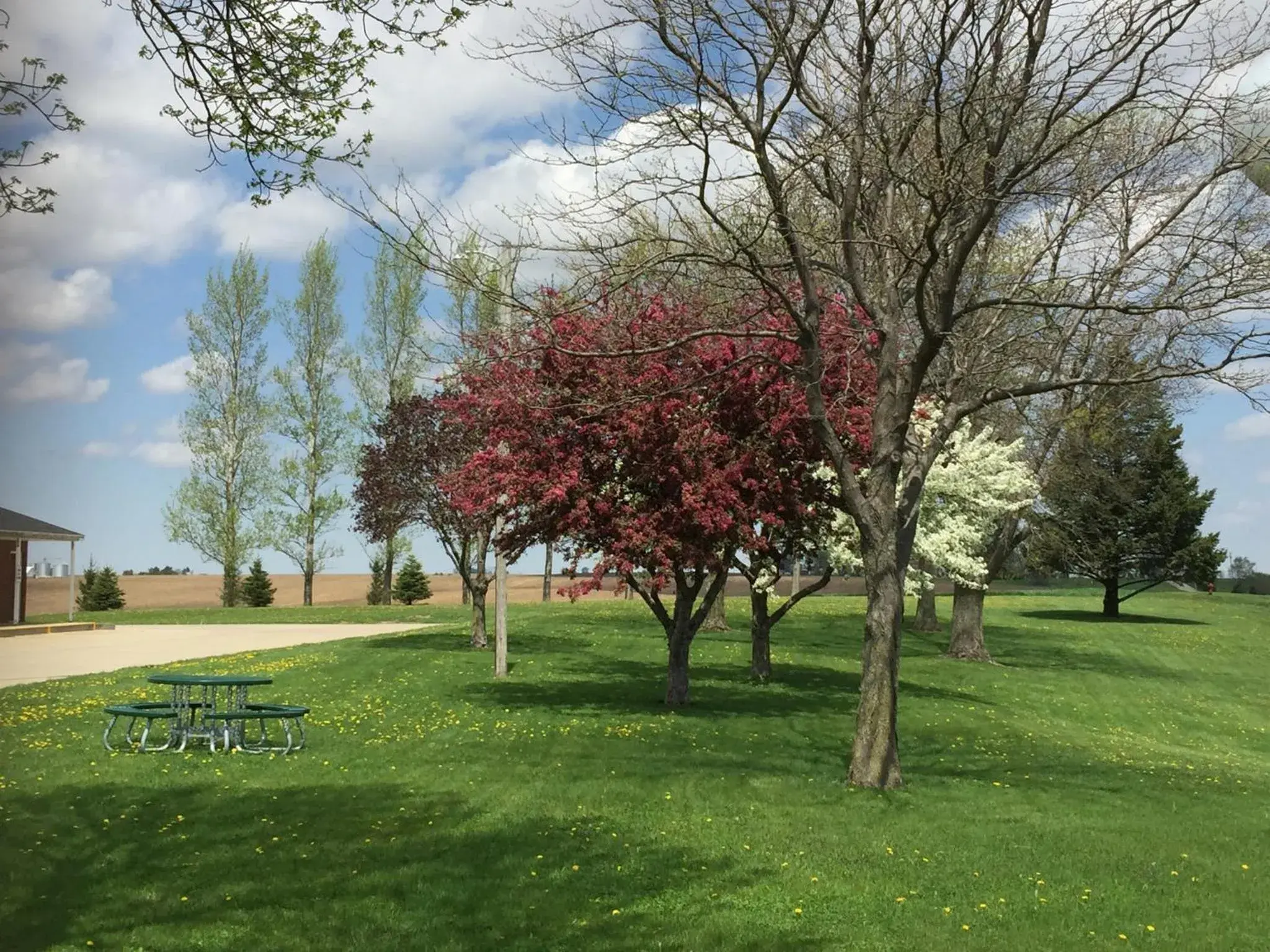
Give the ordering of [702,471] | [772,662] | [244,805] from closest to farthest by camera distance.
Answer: [244,805], [702,471], [772,662]

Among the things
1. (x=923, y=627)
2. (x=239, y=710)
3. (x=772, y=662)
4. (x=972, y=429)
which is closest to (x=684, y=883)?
(x=239, y=710)

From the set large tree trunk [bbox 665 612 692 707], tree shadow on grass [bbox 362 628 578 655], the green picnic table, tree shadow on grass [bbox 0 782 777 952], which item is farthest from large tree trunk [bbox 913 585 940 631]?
tree shadow on grass [bbox 0 782 777 952]

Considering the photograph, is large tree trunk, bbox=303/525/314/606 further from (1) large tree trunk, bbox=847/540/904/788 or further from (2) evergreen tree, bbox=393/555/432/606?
(1) large tree trunk, bbox=847/540/904/788

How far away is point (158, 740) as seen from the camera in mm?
13023

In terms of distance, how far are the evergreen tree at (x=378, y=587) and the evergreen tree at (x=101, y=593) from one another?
949 centimetres

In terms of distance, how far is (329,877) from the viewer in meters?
7.38

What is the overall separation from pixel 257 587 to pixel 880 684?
38782 mm

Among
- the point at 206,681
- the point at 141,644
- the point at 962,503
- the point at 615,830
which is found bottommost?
the point at 615,830

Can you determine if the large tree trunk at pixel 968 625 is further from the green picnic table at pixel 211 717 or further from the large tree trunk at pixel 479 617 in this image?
the green picnic table at pixel 211 717

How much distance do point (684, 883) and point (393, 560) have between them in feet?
137

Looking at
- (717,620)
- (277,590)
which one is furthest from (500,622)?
(277,590)

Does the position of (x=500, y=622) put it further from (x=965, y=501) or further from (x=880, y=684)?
(x=965, y=501)

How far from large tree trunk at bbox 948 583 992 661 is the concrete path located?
43.6ft

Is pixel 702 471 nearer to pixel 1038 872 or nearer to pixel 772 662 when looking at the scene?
pixel 1038 872
